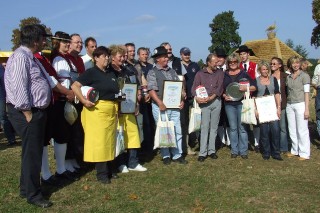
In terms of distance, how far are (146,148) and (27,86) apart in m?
4.03

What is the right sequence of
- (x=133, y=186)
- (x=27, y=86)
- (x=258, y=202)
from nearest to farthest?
(x=27, y=86), (x=258, y=202), (x=133, y=186)

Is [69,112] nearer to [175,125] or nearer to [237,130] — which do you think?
[175,125]

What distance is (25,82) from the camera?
4.56 meters

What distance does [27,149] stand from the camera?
4.84 meters

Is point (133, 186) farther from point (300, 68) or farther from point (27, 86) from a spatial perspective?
point (300, 68)

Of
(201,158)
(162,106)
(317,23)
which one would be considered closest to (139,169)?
(162,106)

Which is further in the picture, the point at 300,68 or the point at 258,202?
the point at 300,68

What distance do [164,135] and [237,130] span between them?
1865 millimetres

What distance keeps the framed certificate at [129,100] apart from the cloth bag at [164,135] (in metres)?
0.69

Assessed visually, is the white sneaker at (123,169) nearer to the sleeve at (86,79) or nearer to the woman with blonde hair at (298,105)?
the sleeve at (86,79)

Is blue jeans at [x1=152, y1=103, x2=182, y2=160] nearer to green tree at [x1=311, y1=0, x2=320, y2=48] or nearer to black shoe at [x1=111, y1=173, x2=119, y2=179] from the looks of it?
black shoe at [x1=111, y1=173, x2=119, y2=179]

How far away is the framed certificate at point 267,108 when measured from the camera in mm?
7371

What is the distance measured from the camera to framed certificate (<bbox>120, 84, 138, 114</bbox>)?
21.0 feet

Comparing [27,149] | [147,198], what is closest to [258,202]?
[147,198]
